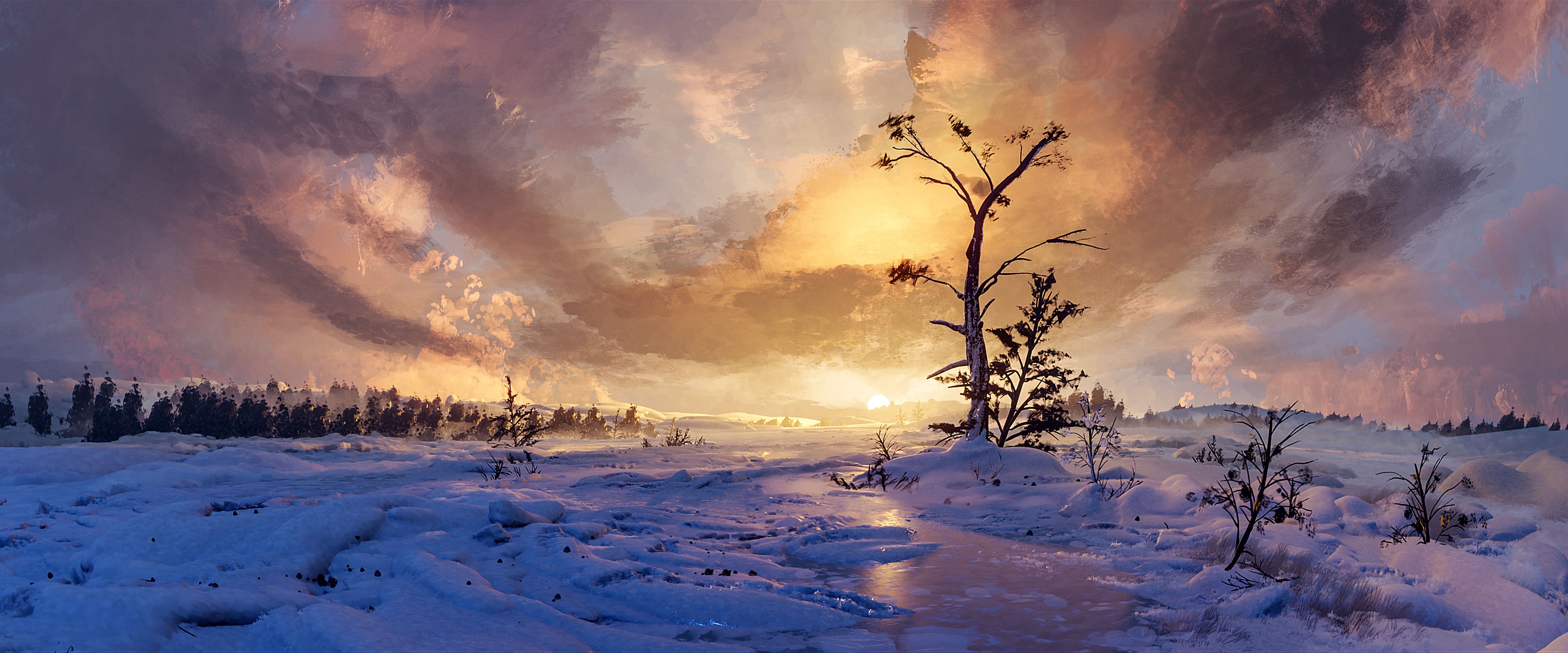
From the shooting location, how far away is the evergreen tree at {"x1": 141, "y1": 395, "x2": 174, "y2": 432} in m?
27.5

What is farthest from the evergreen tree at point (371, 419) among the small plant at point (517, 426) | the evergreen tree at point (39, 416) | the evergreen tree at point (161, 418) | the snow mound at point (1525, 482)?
the snow mound at point (1525, 482)

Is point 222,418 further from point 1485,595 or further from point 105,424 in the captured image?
point 1485,595

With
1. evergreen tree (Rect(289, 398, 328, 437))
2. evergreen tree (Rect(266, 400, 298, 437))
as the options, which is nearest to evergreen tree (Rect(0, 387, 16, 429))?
evergreen tree (Rect(266, 400, 298, 437))

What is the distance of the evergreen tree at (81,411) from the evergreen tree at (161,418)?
1.97 meters

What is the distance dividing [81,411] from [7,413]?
2816 mm

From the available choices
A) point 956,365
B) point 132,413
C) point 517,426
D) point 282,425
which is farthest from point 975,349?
point 132,413

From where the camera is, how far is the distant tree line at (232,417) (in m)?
26.8

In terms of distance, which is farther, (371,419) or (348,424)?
(371,419)

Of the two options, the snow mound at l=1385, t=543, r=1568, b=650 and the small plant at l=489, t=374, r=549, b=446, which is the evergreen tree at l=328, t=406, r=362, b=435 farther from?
the snow mound at l=1385, t=543, r=1568, b=650

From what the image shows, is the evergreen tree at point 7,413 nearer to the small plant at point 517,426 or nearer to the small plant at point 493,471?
the small plant at point 517,426

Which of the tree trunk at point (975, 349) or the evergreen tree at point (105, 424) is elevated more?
the tree trunk at point (975, 349)

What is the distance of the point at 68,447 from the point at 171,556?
1089cm

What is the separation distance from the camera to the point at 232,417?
95.9ft

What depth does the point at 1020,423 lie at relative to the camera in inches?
629
